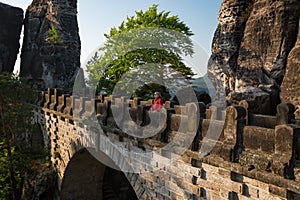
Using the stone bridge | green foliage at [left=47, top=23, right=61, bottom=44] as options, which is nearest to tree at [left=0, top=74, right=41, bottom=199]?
the stone bridge

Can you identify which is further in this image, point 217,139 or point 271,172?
point 217,139

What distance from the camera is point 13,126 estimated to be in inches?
581

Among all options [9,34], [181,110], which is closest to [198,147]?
[181,110]

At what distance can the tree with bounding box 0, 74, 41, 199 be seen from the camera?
14156 mm

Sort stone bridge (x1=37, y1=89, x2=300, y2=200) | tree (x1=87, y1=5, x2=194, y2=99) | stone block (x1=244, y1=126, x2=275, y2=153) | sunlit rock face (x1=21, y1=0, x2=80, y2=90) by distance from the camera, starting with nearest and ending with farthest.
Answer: stone bridge (x1=37, y1=89, x2=300, y2=200), stone block (x1=244, y1=126, x2=275, y2=153), tree (x1=87, y1=5, x2=194, y2=99), sunlit rock face (x1=21, y1=0, x2=80, y2=90)

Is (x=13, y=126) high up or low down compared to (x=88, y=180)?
up

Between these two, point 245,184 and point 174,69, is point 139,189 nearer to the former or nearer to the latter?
point 245,184

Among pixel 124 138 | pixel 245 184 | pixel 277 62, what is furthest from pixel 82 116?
pixel 277 62

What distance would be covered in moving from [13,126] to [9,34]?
2934 cm

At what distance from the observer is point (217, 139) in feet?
19.9

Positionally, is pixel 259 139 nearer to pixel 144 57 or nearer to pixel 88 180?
pixel 88 180

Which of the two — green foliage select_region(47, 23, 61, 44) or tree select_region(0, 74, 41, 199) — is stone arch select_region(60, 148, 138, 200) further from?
green foliage select_region(47, 23, 61, 44)

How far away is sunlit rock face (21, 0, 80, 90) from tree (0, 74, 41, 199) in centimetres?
2008

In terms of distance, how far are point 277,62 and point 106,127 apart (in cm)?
1150
